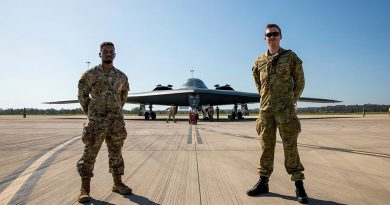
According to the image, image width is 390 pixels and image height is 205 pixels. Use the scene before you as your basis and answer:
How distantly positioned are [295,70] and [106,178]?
347cm

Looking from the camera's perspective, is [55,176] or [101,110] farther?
[55,176]

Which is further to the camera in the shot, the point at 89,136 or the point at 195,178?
the point at 195,178

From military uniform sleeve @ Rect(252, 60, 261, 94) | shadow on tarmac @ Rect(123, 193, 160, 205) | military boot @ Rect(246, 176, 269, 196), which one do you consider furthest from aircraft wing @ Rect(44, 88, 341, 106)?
shadow on tarmac @ Rect(123, 193, 160, 205)

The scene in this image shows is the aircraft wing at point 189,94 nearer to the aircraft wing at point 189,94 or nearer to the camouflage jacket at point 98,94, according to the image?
the aircraft wing at point 189,94

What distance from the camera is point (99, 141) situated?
13.8 feet

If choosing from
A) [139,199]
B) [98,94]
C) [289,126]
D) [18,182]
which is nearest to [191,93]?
[18,182]

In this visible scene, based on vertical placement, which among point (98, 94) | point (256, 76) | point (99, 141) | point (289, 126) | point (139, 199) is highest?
point (256, 76)

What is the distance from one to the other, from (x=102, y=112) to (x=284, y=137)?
2.57 m

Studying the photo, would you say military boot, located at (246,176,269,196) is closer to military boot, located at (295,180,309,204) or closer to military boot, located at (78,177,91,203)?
military boot, located at (295,180,309,204)

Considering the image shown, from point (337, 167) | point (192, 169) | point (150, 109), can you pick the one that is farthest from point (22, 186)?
point (150, 109)

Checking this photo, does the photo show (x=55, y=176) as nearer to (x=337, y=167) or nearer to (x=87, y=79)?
(x=87, y=79)

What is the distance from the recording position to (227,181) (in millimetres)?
4750

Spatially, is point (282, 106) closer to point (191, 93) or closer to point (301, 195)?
point (301, 195)

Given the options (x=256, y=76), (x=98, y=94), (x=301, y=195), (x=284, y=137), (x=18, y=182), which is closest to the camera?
(x=301, y=195)
